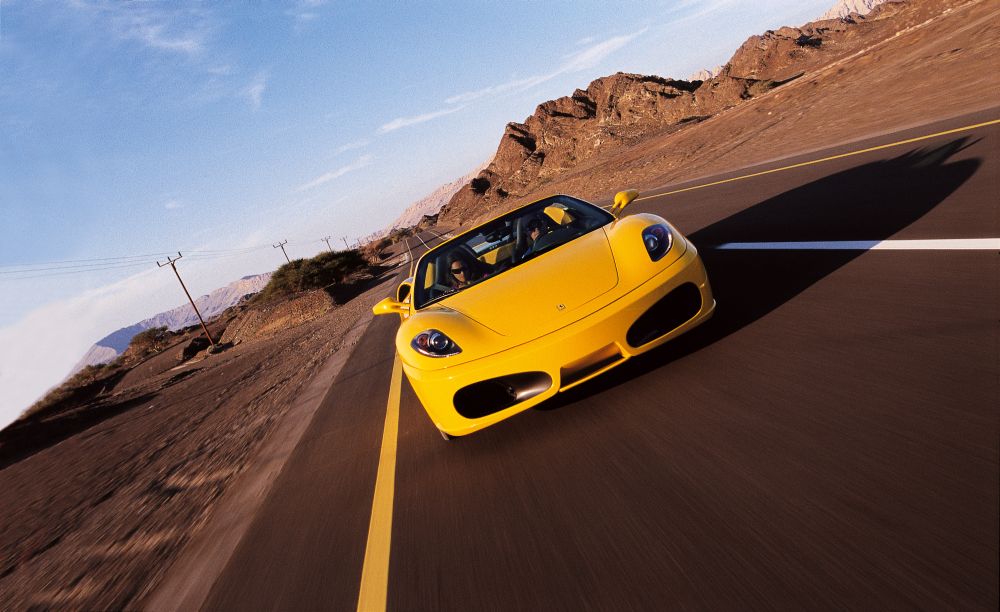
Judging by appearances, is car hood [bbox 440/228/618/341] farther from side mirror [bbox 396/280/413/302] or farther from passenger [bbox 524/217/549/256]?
side mirror [bbox 396/280/413/302]

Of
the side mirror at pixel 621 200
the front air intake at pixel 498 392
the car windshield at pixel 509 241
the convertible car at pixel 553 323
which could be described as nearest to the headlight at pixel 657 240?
the convertible car at pixel 553 323

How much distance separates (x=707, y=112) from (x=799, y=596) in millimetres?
51335

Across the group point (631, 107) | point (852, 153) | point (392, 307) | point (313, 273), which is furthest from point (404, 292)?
point (631, 107)

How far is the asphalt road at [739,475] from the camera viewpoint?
1861 mm

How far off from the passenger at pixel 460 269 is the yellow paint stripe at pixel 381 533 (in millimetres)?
1396

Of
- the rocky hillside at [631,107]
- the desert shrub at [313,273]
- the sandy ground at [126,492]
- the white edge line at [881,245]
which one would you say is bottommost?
the white edge line at [881,245]

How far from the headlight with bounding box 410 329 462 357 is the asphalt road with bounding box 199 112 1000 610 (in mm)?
733

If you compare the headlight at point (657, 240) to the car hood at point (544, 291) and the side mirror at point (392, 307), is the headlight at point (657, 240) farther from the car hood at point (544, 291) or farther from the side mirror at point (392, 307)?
the side mirror at point (392, 307)

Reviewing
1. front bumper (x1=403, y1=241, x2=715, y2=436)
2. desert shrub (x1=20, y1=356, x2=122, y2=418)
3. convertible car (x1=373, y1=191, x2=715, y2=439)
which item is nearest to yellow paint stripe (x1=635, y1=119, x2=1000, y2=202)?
convertible car (x1=373, y1=191, x2=715, y2=439)

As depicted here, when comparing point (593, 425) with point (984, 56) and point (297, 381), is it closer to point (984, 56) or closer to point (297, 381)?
point (297, 381)

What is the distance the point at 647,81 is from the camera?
64.3 m

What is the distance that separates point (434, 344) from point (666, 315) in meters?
1.45

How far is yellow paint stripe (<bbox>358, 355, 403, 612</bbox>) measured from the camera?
263 centimetres

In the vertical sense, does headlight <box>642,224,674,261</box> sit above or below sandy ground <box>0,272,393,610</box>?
above
